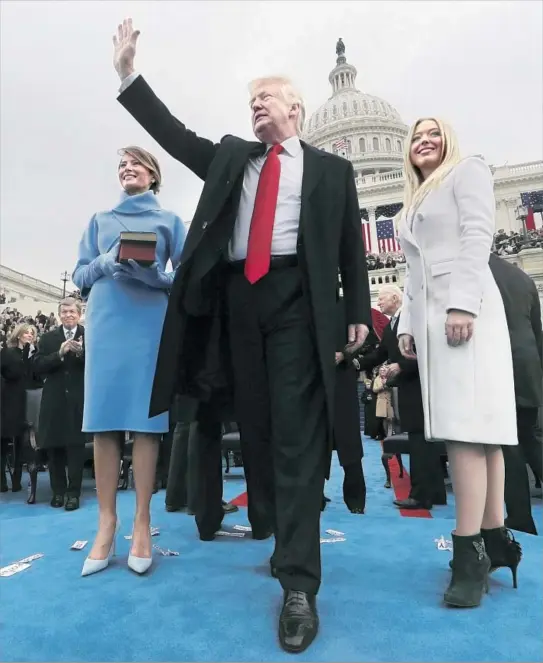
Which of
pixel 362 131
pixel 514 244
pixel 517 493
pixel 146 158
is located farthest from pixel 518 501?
pixel 362 131

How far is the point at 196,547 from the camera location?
2.41m

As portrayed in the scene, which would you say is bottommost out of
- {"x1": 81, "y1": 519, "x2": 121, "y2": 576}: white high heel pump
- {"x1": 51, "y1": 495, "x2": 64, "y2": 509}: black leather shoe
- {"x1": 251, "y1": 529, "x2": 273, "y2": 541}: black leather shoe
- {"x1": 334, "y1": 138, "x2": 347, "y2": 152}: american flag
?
{"x1": 51, "y1": 495, "x2": 64, "y2": 509}: black leather shoe

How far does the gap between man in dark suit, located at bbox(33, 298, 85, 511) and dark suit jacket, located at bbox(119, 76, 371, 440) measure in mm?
2414

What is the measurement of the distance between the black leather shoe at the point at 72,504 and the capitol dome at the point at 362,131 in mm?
59539

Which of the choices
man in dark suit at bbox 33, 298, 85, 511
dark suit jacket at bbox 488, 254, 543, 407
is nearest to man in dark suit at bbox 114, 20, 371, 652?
dark suit jacket at bbox 488, 254, 543, 407

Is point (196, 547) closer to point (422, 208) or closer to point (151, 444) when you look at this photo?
point (151, 444)

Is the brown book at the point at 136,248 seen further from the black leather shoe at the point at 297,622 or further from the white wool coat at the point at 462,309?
the black leather shoe at the point at 297,622

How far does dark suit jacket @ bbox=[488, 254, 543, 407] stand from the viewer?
106 inches

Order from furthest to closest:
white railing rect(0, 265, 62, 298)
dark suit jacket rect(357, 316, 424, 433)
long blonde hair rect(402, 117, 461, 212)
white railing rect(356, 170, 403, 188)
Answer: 1. white railing rect(356, 170, 403, 188)
2. white railing rect(0, 265, 62, 298)
3. dark suit jacket rect(357, 316, 424, 433)
4. long blonde hair rect(402, 117, 461, 212)

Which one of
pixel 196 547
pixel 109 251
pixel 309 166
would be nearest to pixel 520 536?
pixel 196 547

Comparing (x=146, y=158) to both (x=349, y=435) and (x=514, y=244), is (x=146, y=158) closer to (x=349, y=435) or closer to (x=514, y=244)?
(x=349, y=435)

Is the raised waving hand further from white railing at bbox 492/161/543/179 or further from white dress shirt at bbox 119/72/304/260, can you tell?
white railing at bbox 492/161/543/179

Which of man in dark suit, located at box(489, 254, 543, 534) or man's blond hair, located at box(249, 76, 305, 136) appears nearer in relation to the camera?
man's blond hair, located at box(249, 76, 305, 136)

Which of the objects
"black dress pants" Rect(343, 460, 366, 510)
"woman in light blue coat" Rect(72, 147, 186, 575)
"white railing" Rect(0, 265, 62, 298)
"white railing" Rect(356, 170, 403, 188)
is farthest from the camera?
"white railing" Rect(356, 170, 403, 188)
